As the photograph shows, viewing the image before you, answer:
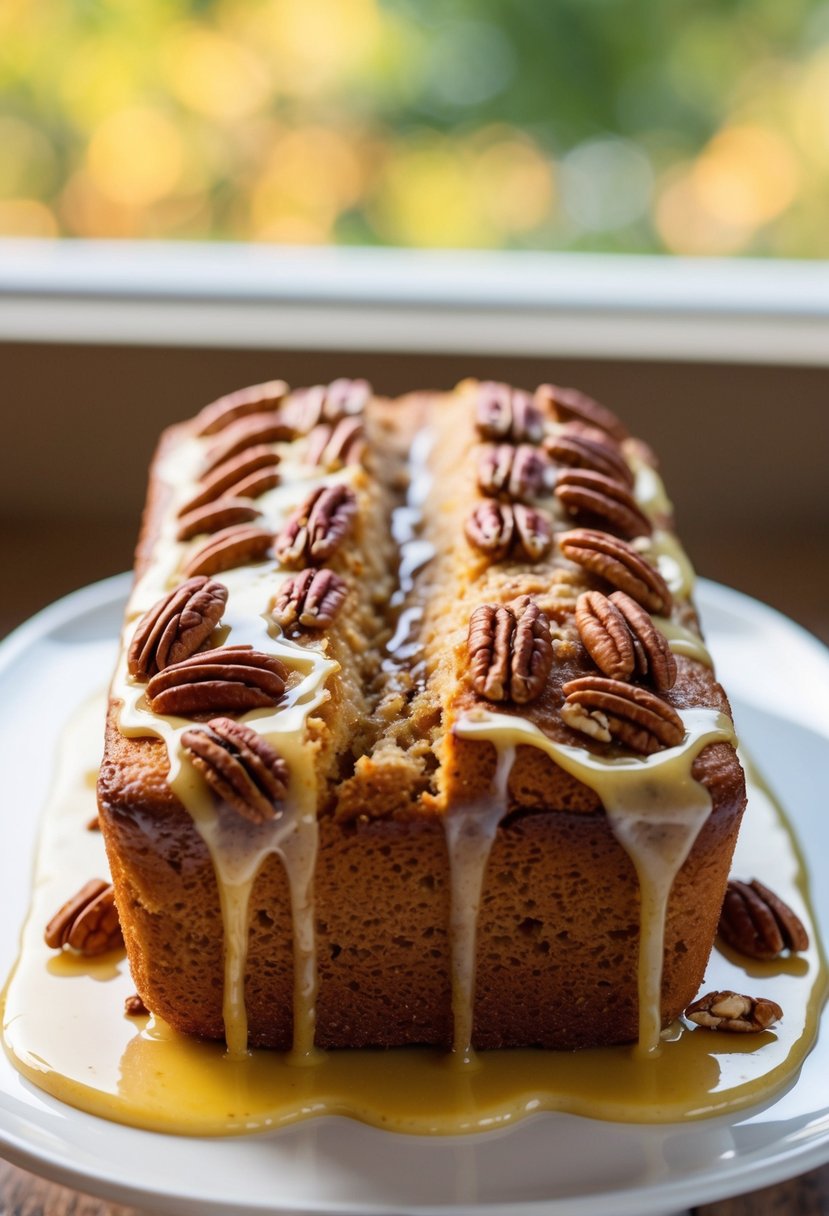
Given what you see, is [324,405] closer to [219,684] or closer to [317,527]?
[317,527]

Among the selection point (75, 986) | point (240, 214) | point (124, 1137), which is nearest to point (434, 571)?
point (75, 986)

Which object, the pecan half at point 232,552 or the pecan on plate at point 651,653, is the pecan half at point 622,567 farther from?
the pecan half at point 232,552

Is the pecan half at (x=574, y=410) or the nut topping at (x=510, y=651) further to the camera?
the pecan half at (x=574, y=410)

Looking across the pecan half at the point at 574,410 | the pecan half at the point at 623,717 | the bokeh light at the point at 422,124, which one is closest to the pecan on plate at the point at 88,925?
the pecan half at the point at 623,717

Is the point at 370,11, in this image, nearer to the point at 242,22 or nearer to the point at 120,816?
the point at 242,22

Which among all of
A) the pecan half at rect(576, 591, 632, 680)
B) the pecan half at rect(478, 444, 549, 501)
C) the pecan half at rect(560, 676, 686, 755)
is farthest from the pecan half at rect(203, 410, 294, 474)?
the pecan half at rect(560, 676, 686, 755)

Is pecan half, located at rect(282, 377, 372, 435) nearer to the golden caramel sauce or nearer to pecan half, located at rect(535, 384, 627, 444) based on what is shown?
pecan half, located at rect(535, 384, 627, 444)

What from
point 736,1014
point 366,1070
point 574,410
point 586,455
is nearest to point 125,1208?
point 366,1070
